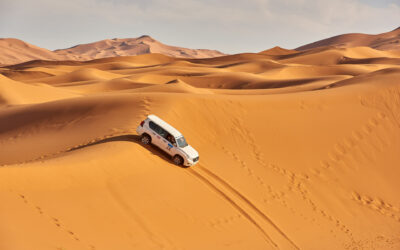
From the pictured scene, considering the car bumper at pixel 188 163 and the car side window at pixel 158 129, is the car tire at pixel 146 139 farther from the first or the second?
the car bumper at pixel 188 163

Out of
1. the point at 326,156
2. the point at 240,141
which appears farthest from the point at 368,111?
the point at 240,141

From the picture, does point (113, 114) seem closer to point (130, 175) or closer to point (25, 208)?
point (130, 175)

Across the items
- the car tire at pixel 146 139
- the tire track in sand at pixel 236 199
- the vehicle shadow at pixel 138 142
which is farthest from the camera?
the car tire at pixel 146 139

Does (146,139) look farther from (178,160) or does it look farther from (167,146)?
(178,160)

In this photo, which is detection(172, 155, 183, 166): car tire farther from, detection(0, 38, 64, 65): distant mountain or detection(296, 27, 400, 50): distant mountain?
detection(0, 38, 64, 65): distant mountain

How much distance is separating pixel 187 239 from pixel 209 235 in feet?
2.90

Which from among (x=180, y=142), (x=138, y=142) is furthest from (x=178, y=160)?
(x=138, y=142)

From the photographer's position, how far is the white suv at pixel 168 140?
48.5ft

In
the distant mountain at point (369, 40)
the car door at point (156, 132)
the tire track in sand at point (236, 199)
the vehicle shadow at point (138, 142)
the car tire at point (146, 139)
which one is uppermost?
the distant mountain at point (369, 40)

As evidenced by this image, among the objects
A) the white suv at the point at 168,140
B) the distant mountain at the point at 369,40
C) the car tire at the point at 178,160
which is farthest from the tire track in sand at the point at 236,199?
the distant mountain at the point at 369,40

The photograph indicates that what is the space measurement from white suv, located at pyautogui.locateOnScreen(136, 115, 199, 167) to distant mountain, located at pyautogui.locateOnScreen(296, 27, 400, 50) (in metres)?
127

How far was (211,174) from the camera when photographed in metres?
15.3

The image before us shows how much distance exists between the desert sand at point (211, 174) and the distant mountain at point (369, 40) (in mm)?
118397

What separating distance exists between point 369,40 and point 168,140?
161 meters
